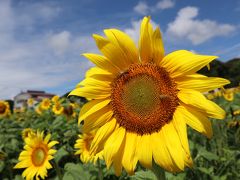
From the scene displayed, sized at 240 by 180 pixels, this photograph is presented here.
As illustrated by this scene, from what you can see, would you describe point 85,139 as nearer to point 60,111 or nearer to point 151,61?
point 151,61

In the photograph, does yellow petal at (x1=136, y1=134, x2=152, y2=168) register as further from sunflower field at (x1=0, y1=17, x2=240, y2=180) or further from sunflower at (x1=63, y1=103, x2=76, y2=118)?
sunflower at (x1=63, y1=103, x2=76, y2=118)

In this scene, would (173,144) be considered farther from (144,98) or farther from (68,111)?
(68,111)

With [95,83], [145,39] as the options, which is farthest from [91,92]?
[145,39]

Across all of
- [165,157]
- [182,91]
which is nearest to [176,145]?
[165,157]

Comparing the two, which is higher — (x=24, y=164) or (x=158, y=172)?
Answer: (x=158, y=172)

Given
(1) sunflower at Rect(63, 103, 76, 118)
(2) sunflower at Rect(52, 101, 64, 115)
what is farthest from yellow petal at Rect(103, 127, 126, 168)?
(2) sunflower at Rect(52, 101, 64, 115)

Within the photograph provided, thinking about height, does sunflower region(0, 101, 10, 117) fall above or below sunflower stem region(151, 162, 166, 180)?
above
